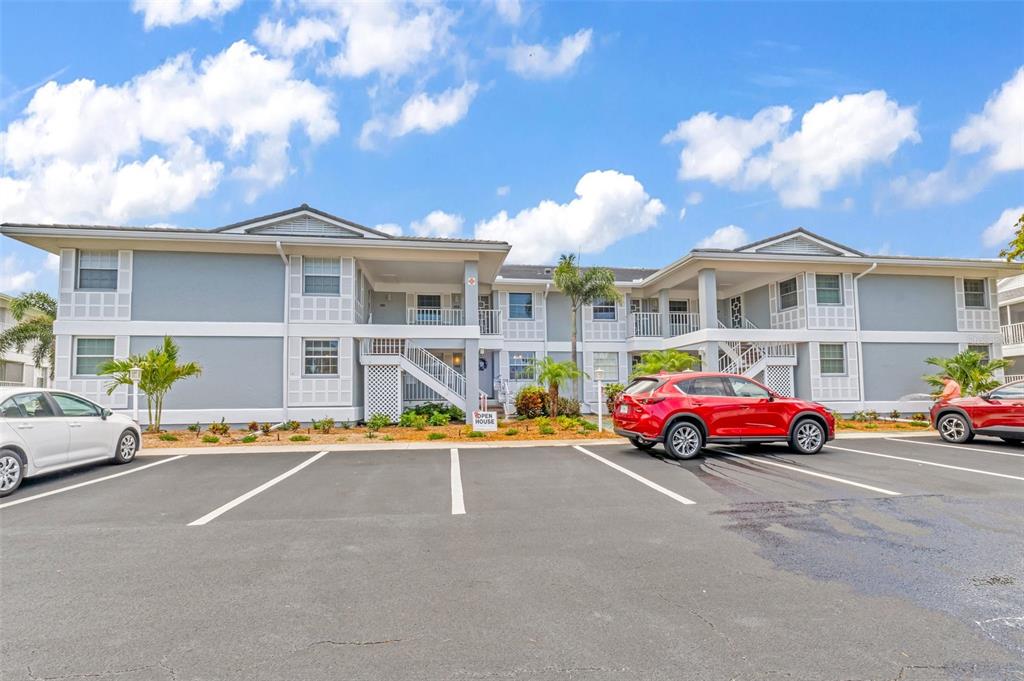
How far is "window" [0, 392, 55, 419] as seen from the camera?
704 centimetres

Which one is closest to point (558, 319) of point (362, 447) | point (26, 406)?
point (362, 447)

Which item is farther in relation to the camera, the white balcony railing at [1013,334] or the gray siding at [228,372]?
the white balcony railing at [1013,334]

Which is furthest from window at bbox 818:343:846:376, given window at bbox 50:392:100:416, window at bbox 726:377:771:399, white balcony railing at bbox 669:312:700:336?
window at bbox 50:392:100:416

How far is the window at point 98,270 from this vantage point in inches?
610

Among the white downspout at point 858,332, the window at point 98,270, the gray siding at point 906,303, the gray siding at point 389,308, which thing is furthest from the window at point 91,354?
the gray siding at point 906,303

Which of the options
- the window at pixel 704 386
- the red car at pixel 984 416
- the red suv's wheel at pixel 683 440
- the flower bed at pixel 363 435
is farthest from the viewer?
the flower bed at pixel 363 435

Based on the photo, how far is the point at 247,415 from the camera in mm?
15711

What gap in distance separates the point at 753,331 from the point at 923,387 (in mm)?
7082

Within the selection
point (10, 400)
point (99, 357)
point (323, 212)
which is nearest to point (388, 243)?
point (323, 212)

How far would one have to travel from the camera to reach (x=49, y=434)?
24.7 ft

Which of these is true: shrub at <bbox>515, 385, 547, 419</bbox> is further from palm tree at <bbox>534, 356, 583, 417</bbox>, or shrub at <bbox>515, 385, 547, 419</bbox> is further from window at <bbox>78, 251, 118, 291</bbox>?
window at <bbox>78, 251, 118, 291</bbox>

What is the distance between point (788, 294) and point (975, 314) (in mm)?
7024

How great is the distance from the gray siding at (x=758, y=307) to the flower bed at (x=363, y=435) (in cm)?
1095

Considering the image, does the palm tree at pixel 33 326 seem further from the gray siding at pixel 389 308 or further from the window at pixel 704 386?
the window at pixel 704 386
